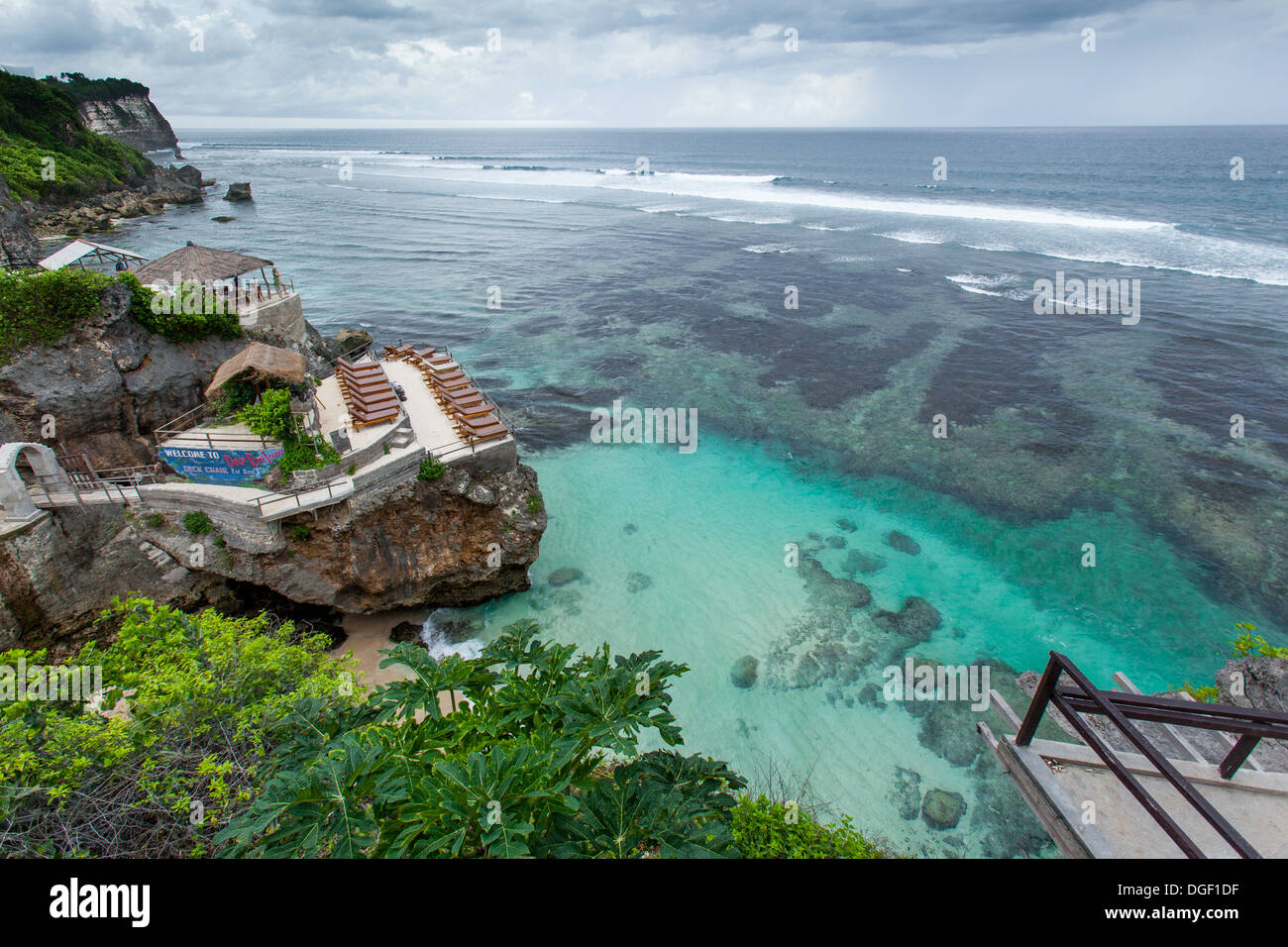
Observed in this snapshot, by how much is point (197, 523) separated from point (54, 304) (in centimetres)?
1067

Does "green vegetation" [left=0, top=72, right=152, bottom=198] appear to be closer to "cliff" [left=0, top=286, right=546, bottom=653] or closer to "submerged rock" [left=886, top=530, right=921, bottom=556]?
"cliff" [left=0, top=286, right=546, bottom=653]

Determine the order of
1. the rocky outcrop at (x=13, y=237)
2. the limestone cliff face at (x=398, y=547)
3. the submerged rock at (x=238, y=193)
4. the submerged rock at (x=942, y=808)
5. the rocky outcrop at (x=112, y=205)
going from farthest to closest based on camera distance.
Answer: the submerged rock at (x=238, y=193)
the rocky outcrop at (x=112, y=205)
the rocky outcrop at (x=13, y=237)
the limestone cliff face at (x=398, y=547)
the submerged rock at (x=942, y=808)

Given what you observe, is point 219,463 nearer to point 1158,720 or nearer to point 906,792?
point 1158,720

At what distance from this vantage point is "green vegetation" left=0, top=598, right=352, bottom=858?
9.11 m

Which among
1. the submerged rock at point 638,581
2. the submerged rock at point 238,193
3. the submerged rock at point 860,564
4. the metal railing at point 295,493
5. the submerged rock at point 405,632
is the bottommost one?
the submerged rock at point 405,632

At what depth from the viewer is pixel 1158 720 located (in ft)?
18.0

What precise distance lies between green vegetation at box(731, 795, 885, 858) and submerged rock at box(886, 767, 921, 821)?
4178 mm

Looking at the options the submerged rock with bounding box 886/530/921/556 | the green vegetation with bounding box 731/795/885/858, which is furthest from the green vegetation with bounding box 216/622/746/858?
the submerged rock with bounding box 886/530/921/556

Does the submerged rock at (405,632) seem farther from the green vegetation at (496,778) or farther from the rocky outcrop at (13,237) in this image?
the rocky outcrop at (13,237)

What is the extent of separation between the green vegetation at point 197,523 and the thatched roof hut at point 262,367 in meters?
4.45

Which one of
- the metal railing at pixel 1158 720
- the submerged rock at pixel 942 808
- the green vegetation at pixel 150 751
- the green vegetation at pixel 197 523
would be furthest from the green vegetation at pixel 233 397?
the submerged rock at pixel 942 808

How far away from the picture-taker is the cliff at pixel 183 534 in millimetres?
17516

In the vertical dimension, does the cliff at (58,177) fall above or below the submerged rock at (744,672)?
above
